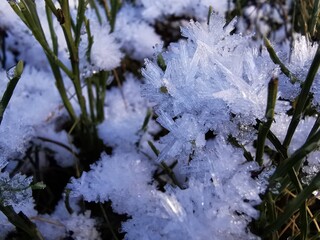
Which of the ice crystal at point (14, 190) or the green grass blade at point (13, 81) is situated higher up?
the green grass blade at point (13, 81)

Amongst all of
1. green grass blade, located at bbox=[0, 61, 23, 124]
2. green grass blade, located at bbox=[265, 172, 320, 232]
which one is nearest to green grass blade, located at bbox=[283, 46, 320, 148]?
green grass blade, located at bbox=[265, 172, 320, 232]

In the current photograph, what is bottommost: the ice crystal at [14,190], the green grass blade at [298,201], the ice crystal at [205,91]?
the ice crystal at [14,190]

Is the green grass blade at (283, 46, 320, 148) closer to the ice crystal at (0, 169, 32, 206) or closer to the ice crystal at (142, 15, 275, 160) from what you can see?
the ice crystal at (142, 15, 275, 160)

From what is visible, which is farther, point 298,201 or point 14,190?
point 14,190

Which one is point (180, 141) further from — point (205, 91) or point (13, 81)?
point (13, 81)

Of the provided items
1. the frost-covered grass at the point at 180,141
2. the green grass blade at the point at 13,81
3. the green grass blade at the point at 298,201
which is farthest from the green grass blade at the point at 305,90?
the green grass blade at the point at 13,81

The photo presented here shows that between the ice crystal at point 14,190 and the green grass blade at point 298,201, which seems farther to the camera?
the ice crystal at point 14,190

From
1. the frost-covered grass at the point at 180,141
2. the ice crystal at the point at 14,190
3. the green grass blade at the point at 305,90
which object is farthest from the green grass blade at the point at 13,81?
the green grass blade at the point at 305,90

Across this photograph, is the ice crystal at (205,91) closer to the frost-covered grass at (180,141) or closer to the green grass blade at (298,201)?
the frost-covered grass at (180,141)

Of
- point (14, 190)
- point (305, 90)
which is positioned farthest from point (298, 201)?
point (14, 190)

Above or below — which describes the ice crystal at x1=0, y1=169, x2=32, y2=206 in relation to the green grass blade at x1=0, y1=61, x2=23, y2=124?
below
